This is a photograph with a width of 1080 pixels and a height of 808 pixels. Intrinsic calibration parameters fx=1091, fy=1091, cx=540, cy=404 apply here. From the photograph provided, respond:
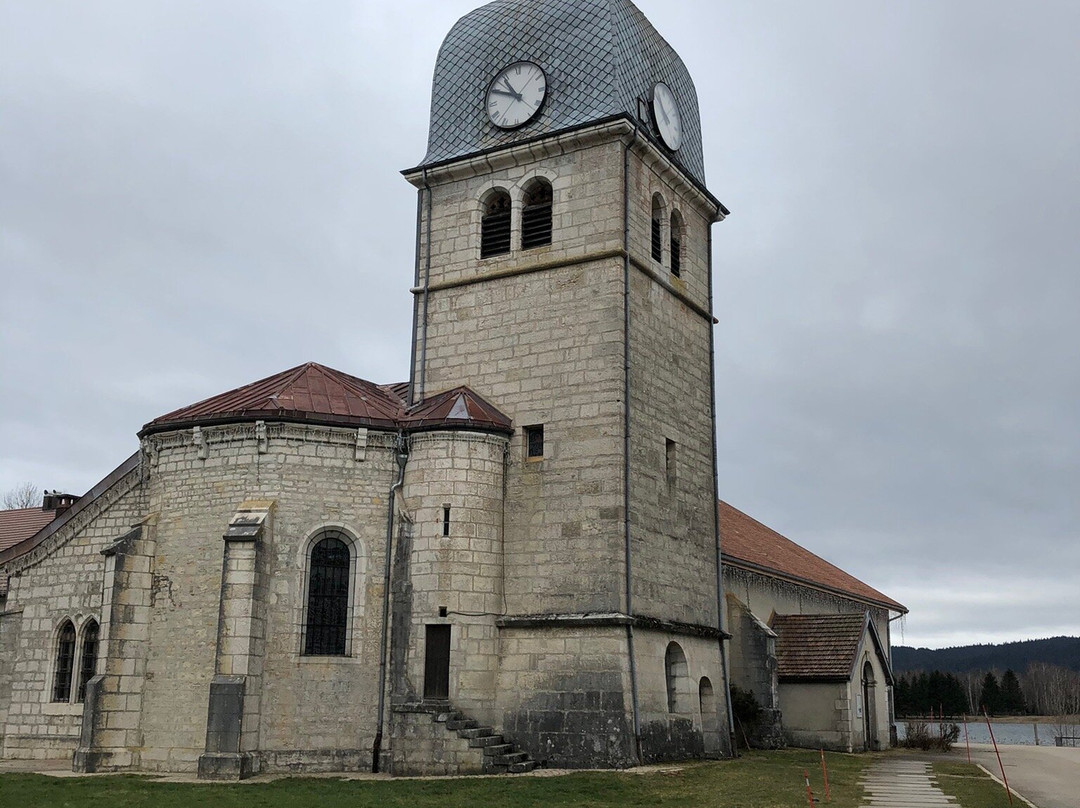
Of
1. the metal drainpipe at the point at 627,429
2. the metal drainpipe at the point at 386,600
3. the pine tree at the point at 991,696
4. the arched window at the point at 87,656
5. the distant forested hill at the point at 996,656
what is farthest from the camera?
the distant forested hill at the point at 996,656

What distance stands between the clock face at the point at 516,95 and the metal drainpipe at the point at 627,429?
254 centimetres

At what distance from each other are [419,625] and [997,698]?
74920 millimetres

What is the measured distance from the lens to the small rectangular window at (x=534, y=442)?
877 inches

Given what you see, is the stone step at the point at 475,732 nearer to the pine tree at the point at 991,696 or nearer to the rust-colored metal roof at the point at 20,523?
the rust-colored metal roof at the point at 20,523

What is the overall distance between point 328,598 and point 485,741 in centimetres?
401

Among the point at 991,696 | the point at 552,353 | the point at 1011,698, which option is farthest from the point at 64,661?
the point at 1011,698

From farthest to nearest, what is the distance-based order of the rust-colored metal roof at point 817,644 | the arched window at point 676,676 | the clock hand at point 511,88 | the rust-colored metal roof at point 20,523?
the rust-colored metal roof at point 20,523 < the rust-colored metal roof at point 817,644 < the clock hand at point 511,88 < the arched window at point 676,676

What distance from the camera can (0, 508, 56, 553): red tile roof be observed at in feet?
101

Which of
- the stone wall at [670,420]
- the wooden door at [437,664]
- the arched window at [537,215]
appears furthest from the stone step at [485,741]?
the arched window at [537,215]

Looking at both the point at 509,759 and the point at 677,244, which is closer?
the point at 509,759

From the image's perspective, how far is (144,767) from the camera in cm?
1952

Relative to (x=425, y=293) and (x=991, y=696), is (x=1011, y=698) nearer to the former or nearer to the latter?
(x=991, y=696)

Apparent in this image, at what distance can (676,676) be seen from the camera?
22516mm

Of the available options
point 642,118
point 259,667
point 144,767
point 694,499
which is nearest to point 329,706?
point 259,667
